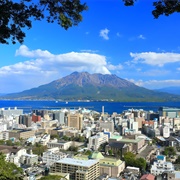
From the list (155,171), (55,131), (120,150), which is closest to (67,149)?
(120,150)

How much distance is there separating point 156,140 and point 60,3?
51.0 feet

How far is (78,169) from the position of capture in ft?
26.2

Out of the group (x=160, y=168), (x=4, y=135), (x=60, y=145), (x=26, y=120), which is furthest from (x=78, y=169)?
(x=26, y=120)

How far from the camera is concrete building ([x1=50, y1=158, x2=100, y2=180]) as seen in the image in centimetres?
779

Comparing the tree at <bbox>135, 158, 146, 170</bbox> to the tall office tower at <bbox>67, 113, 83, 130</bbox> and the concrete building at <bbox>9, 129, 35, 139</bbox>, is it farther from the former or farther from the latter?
the tall office tower at <bbox>67, 113, 83, 130</bbox>

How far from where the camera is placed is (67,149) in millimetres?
13539

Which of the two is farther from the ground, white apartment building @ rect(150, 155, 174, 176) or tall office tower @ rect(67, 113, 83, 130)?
tall office tower @ rect(67, 113, 83, 130)

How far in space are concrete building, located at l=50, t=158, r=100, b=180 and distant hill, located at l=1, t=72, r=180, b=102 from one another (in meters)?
48.0

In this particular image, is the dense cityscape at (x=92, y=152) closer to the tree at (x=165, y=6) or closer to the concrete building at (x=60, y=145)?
the concrete building at (x=60, y=145)

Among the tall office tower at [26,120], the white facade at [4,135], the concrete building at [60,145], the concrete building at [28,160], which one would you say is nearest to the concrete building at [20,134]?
the white facade at [4,135]

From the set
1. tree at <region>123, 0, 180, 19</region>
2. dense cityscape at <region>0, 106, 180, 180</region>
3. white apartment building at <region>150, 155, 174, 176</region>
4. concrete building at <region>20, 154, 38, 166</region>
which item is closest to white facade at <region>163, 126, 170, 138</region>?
dense cityscape at <region>0, 106, 180, 180</region>

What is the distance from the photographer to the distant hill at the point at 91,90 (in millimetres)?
63022

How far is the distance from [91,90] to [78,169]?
212 ft

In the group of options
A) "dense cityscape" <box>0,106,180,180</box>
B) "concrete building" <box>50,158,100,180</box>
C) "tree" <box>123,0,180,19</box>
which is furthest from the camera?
"dense cityscape" <box>0,106,180,180</box>
